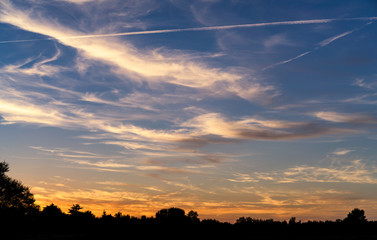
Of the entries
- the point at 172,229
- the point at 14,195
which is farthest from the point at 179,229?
the point at 14,195

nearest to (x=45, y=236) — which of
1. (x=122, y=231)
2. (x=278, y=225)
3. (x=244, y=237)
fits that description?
(x=122, y=231)

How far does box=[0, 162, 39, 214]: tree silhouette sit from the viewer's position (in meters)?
73.1

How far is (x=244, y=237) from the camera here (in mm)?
40750

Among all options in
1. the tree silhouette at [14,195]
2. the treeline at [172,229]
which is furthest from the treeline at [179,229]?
the tree silhouette at [14,195]

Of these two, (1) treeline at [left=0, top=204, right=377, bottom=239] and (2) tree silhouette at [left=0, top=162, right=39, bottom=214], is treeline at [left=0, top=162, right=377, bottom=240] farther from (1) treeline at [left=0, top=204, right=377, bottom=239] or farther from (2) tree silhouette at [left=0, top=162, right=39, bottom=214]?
(2) tree silhouette at [left=0, top=162, right=39, bottom=214]

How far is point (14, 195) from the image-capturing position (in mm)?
74438

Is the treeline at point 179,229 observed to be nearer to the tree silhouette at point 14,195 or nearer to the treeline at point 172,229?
the treeline at point 172,229

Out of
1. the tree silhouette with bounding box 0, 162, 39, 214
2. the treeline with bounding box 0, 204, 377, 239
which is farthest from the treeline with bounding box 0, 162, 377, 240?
the tree silhouette with bounding box 0, 162, 39, 214

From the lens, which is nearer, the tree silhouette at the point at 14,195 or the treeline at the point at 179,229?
the treeline at the point at 179,229

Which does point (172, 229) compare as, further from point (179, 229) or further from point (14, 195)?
point (14, 195)

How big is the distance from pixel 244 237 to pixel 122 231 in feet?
44.3

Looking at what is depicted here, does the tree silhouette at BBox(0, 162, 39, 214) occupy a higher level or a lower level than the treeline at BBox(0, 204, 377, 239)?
higher

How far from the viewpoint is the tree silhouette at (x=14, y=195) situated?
7312 centimetres

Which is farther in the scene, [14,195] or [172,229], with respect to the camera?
[14,195]
